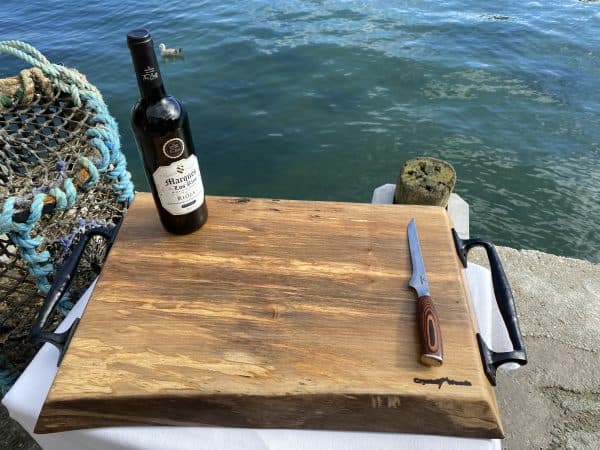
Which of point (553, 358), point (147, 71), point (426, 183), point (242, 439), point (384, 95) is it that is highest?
point (147, 71)

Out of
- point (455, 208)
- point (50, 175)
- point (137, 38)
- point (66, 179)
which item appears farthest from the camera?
point (455, 208)

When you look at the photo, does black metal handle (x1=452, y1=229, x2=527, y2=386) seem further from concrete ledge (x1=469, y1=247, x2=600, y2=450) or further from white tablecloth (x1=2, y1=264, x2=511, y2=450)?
concrete ledge (x1=469, y1=247, x2=600, y2=450)

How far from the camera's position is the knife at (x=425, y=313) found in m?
1.04

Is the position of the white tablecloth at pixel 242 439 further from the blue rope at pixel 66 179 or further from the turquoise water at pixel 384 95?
the turquoise water at pixel 384 95

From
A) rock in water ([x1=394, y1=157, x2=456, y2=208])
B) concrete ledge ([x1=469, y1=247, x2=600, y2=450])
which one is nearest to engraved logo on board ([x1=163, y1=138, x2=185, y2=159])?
rock in water ([x1=394, y1=157, x2=456, y2=208])

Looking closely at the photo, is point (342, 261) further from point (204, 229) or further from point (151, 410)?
point (151, 410)

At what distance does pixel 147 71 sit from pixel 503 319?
1.18 meters

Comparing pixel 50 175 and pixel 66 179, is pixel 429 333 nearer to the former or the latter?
pixel 66 179

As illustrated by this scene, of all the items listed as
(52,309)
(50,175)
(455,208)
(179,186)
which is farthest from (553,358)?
(50,175)

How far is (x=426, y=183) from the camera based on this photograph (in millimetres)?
2490

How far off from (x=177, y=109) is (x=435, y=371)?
0.97 m

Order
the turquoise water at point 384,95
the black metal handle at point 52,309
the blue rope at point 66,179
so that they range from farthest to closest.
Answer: the turquoise water at point 384,95
the blue rope at point 66,179
the black metal handle at point 52,309

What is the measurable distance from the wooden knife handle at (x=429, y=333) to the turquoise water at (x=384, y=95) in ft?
12.0

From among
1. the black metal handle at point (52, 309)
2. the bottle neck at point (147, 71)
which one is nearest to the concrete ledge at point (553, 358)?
the black metal handle at point (52, 309)
